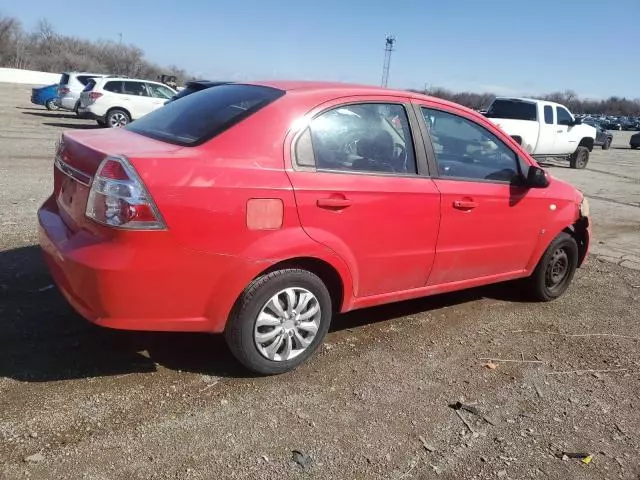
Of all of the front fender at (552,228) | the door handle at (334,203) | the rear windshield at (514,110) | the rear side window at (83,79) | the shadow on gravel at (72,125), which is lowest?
the shadow on gravel at (72,125)

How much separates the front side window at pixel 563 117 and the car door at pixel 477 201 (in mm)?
14574

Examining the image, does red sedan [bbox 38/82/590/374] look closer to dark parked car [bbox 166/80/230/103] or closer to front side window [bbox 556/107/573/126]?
dark parked car [bbox 166/80/230/103]

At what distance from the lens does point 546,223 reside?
475cm

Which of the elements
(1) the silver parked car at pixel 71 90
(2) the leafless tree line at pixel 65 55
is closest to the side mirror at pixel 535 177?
(1) the silver parked car at pixel 71 90

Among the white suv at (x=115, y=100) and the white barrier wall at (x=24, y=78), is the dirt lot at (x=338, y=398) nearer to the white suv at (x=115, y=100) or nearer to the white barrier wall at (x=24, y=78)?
the white suv at (x=115, y=100)

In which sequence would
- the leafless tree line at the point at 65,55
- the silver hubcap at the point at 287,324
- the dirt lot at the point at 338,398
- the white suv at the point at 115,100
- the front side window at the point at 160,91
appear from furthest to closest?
the leafless tree line at the point at 65,55 < the front side window at the point at 160,91 < the white suv at the point at 115,100 < the silver hubcap at the point at 287,324 < the dirt lot at the point at 338,398

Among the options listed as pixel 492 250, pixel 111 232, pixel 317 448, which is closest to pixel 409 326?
pixel 492 250

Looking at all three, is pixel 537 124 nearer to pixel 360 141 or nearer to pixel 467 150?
pixel 467 150

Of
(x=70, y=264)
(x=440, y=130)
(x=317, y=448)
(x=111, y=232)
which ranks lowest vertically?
(x=317, y=448)

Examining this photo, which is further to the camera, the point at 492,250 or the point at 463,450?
the point at 492,250

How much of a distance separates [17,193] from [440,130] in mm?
5754

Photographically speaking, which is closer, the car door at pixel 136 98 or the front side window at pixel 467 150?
the front side window at pixel 467 150

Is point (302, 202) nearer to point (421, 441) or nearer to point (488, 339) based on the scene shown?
point (421, 441)

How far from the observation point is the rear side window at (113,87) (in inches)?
720
